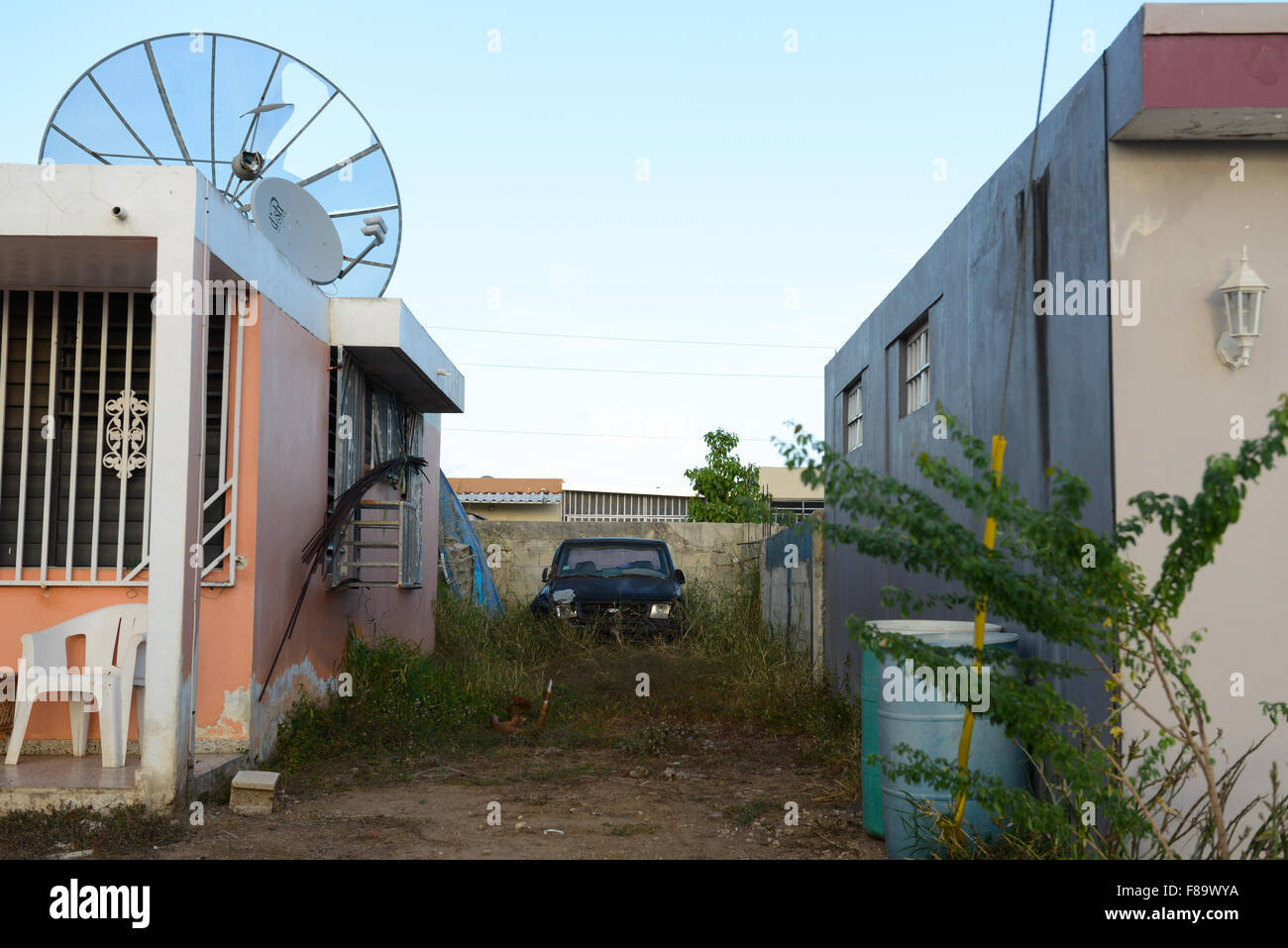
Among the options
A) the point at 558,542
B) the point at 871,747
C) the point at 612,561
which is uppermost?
the point at 558,542

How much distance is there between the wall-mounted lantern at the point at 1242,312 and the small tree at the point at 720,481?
15.2 m

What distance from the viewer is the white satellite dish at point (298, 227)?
712 centimetres

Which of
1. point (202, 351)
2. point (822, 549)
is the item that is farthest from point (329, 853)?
point (822, 549)

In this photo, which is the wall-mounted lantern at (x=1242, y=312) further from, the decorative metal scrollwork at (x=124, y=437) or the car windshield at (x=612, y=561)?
the car windshield at (x=612, y=561)

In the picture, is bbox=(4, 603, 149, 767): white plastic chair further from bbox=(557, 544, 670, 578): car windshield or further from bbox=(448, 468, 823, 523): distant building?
bbox=(448, 468, 823, 523): distant building

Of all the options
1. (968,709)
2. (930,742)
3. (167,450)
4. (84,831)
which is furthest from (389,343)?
(968,709)

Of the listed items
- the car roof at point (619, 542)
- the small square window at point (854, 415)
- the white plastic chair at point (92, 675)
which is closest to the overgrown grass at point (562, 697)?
the white plastic chair at point (92, 675)

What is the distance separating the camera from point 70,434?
6699mm

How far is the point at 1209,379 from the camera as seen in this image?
443 centimetres

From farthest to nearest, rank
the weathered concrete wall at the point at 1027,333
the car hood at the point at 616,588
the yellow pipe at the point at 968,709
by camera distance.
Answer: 1. the car hood at the point at 616,588
2. the weathered concrete wall at the point at 1027,333
3. the yellow pipe at the point at 968,709

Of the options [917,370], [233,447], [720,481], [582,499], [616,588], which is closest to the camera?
[233,447]

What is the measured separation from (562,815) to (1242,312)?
390cm

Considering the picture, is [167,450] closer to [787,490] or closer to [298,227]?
[298,227]

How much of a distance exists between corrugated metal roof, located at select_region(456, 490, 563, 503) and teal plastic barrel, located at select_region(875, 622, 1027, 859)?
57.4 feet
